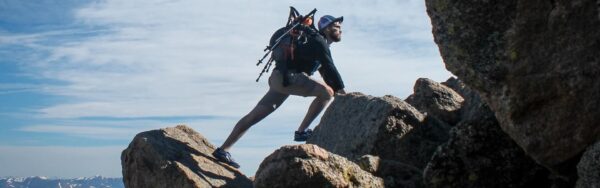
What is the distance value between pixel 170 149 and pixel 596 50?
1102 centimetres

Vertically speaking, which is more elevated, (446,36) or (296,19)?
(296,19)

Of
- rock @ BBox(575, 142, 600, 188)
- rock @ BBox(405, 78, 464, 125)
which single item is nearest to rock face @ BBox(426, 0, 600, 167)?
rock @ BBox(575, 142, 600, 188)

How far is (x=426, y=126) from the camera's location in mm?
15086

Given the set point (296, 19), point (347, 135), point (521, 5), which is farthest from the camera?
point (296, 19)

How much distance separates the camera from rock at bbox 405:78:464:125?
1727cm

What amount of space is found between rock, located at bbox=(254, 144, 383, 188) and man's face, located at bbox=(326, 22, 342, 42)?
6828mm

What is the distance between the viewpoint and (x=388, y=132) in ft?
47.6

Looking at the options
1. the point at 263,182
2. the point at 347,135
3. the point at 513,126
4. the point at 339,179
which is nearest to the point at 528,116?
the point at 513,126

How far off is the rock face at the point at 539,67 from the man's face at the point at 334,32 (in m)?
8.98

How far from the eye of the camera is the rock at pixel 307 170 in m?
11.4

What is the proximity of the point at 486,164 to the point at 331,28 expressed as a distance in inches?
346

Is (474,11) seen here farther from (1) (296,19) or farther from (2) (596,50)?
(1) (296,19)

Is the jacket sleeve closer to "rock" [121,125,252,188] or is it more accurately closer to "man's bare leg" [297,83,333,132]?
"man's bare leg" [297,83,333,132]

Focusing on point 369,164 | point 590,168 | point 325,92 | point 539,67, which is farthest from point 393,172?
point 325,92
